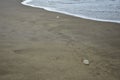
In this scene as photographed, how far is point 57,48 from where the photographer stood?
10.6ft

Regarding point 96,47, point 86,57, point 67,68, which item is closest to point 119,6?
point 96,47

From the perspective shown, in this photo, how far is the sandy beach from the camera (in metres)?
2.51

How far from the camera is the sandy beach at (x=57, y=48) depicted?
2.51 meters

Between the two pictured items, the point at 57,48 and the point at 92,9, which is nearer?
the point at 57,48

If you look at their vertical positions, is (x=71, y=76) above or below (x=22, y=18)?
below

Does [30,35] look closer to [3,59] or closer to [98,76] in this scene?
[3,59]

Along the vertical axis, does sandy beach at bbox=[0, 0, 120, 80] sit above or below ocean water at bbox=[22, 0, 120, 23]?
below

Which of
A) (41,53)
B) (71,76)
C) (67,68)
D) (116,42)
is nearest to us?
(71,76)

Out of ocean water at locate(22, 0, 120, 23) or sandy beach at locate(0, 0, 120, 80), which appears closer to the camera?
sandy beach at locate(0, 0, 120, 80)

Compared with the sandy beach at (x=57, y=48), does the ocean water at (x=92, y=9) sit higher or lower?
higher

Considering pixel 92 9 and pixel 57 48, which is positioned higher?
pixel 92 9

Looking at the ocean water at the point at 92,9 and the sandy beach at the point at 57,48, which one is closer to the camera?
the sandy beach at the point at 57,48

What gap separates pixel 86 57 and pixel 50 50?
1.92 feet

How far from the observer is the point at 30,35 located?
3775mm
